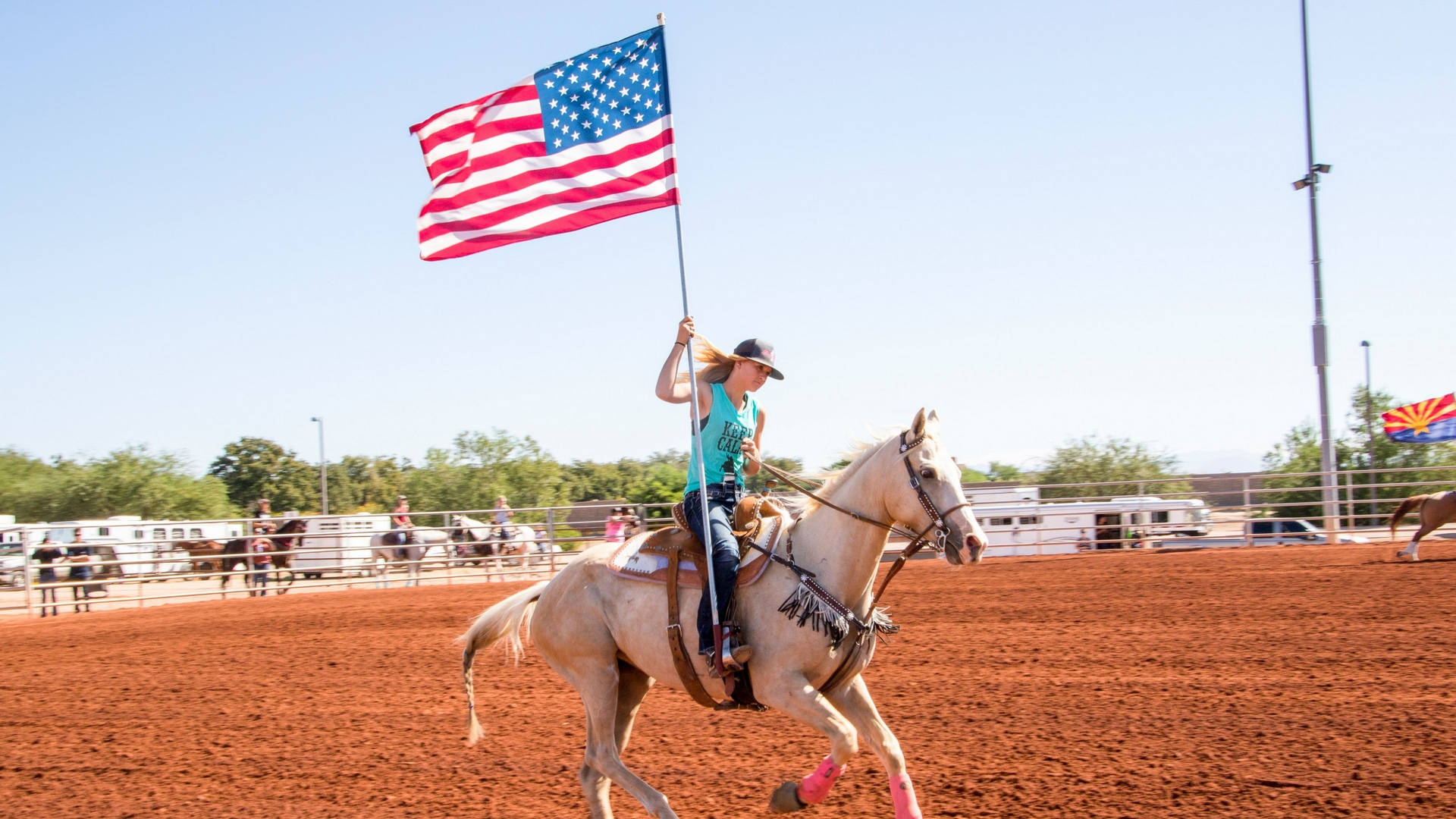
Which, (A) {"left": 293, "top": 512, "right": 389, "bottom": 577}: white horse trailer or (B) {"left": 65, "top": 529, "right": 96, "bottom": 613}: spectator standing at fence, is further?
(A) {"left": 293, "top": 512, "right": 389, "bottom": 577}: white horse trailer

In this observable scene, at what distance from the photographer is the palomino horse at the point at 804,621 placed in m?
4.88

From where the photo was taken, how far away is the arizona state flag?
27.9 meters

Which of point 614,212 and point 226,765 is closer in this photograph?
point 614,212

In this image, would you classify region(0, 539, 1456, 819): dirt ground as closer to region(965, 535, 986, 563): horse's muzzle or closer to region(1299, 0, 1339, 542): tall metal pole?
region(965, 535, 986, 563): horse's muzzle

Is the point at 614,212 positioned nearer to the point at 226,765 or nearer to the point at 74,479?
the point at 226,765

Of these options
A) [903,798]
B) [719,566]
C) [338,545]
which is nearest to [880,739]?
[903,798]

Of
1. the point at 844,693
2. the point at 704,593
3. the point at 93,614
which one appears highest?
the point at 704,593

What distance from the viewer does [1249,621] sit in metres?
10.9

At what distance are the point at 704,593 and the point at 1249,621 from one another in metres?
7.97

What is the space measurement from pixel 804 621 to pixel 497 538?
19038mm

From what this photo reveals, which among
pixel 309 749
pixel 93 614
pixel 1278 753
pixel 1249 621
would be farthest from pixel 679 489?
pixel 1278 753

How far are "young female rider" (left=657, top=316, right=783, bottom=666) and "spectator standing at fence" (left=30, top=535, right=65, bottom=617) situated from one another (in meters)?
16.8

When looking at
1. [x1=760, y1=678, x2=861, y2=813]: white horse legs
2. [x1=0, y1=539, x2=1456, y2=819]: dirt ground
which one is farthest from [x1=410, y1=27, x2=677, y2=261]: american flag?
[x1=0, y1=539, x2=1456, y2=819]: dirt ground

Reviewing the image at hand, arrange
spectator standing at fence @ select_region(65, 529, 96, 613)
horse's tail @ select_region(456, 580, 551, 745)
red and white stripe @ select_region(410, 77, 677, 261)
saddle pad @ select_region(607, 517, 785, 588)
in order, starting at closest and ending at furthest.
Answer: saddle pad @ select_region(607, 517, 785, 588)
horse's tail @ select_region(456, 580, 551, 745)
red and white stripe @ select_region(410, 77, 677, 261)
spectator standing at fence @ select_region(65, 529, 96, 613)
